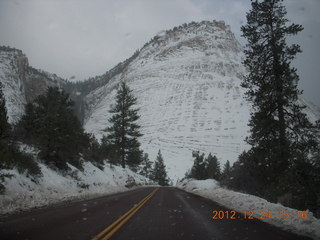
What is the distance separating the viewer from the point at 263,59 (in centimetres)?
1628

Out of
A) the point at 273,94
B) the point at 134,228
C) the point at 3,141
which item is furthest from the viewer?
the point at 273,94

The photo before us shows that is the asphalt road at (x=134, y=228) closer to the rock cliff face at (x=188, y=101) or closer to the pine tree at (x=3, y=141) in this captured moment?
the pine tree at (x=3, y=141)

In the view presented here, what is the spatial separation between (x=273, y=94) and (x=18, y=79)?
10839 cm

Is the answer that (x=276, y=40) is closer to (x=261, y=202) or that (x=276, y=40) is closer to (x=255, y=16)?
(x=255, y=16)

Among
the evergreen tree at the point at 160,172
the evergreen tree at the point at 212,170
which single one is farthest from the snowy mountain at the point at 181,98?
the evergreen tree at the point at 212,170

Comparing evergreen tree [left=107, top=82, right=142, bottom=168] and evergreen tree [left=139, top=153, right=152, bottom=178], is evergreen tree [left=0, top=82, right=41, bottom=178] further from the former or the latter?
evergreen tree [left=139, top=153, right=152, bottom=178]

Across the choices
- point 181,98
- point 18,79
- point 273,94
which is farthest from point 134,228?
point 18,79

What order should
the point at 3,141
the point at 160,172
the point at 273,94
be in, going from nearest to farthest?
the point at 3,141 → the point at 273,94 → the point at 160,172

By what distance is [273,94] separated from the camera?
15320mm

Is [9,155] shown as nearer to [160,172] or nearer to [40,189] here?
[40,189]

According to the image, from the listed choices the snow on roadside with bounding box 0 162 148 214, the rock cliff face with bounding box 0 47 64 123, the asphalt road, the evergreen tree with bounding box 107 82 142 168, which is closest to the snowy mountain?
the rock cliff face with bounding box 0 47 64 123

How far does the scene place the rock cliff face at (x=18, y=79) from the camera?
282ft

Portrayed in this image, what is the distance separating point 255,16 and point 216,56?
152 metres

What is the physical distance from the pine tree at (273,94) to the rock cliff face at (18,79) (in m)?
75.4
